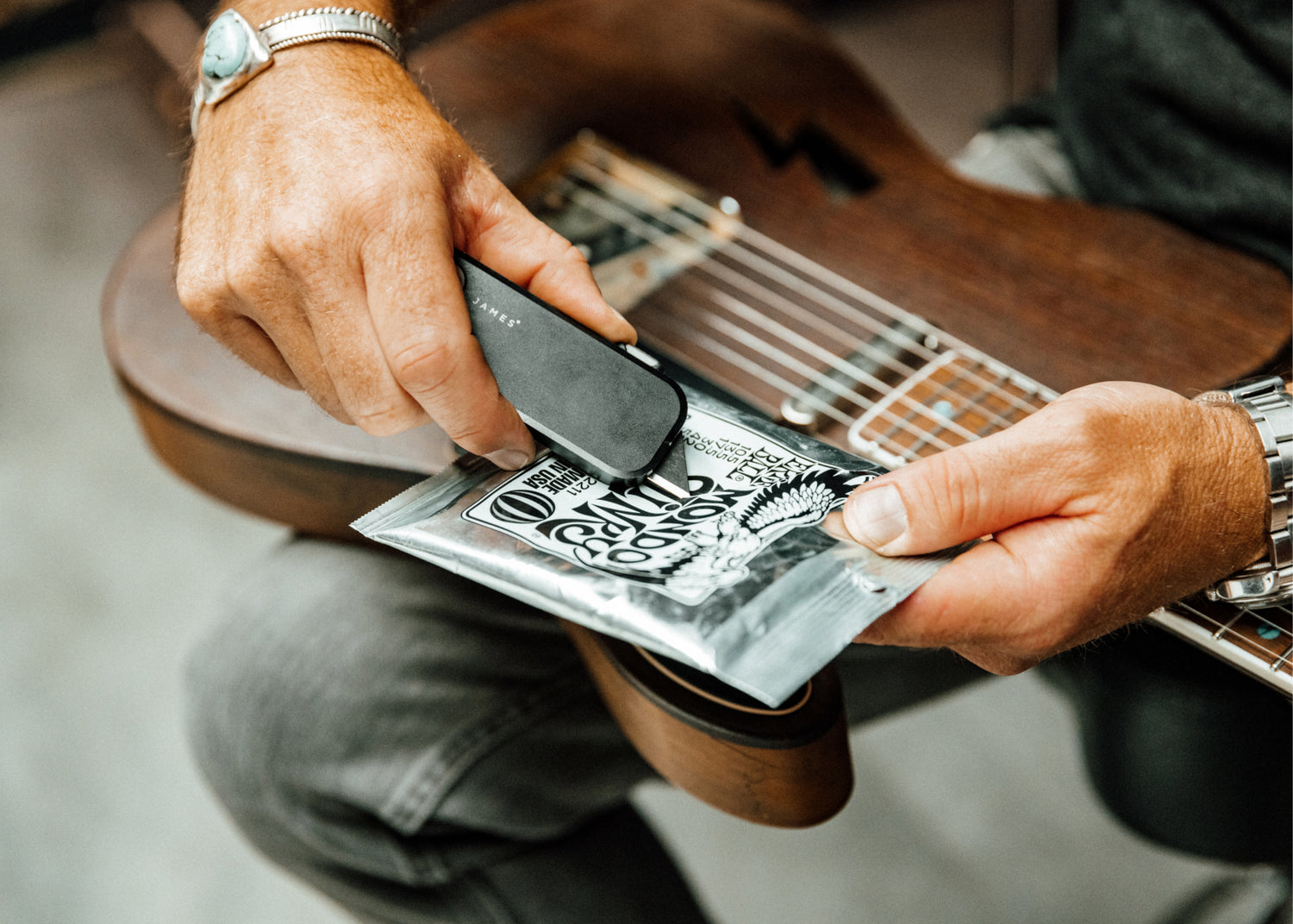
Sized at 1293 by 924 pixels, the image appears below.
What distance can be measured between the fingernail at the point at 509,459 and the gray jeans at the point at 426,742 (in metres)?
0.21

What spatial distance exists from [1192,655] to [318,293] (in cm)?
49

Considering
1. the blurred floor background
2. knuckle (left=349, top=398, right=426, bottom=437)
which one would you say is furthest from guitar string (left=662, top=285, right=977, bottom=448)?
the blurred floor background

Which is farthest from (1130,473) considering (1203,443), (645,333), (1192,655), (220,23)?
(220,23)

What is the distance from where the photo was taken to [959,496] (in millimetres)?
393

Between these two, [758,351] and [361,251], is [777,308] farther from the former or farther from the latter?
[361,251]

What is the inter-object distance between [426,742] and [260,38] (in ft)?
1.42

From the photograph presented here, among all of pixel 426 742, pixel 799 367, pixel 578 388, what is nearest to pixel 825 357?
pixel 799 367

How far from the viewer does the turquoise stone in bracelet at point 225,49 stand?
56 cm

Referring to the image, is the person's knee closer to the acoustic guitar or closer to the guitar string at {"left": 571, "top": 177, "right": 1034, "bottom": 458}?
the acoustic guitar

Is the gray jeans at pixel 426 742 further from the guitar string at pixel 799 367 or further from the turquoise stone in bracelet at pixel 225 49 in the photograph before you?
the turquoise stone in bracelet at pixel 225 49

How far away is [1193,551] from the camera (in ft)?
1.42

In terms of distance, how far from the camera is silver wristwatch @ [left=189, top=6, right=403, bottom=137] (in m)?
0.56

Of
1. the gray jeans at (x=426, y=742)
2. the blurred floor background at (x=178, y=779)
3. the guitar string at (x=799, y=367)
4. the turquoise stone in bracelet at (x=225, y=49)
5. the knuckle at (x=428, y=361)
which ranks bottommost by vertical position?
the blurred floor background at (x=178, y=779)

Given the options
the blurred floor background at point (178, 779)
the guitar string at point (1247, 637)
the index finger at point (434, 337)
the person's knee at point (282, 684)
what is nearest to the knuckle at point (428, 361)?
the index finger at point (434, 337)
